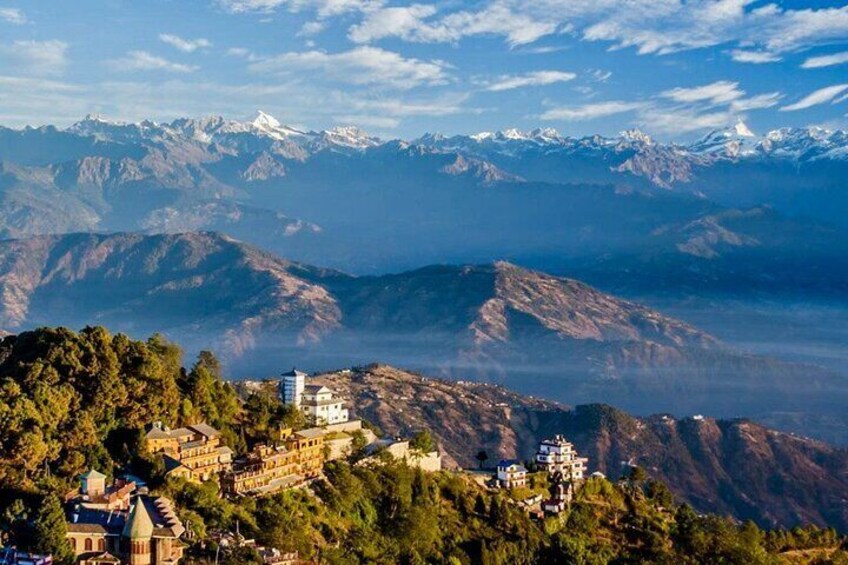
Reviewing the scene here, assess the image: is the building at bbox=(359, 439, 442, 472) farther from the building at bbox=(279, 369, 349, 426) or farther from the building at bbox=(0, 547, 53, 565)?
the building at bbox=(0, 547, 53, 565)

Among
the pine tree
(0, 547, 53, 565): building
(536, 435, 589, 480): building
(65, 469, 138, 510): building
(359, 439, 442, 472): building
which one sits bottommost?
(536, 435, 589, 480): building

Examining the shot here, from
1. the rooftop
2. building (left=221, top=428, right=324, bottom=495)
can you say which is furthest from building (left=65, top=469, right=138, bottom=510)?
the rooftop

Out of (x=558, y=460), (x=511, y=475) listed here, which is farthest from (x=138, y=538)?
(x=558, y=460)

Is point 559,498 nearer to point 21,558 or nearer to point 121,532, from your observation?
point 121,532

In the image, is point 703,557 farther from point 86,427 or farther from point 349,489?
point 86,427

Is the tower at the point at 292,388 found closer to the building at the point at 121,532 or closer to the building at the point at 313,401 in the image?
the building at the point at 313,401

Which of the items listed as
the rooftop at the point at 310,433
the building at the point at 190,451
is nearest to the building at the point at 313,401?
the rooftop at the point at 310,433
